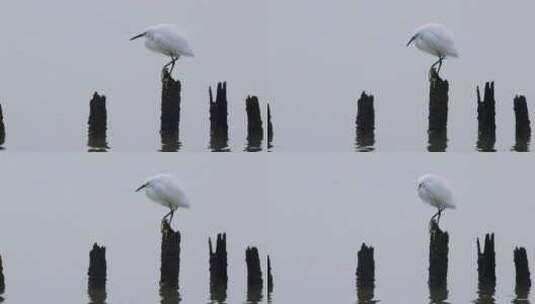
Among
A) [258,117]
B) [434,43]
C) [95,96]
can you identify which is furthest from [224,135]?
[434,43]

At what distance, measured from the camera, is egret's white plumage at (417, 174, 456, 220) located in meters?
12.2

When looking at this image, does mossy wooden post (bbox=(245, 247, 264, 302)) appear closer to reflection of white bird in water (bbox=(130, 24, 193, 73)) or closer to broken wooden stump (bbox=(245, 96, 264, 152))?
broken wooden stump (bbox=(245, 96, 264, 152))

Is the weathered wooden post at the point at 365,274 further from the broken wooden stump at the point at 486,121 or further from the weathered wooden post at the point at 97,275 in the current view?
the weathered wooden post at the point at 97,275

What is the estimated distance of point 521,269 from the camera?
40.1ft

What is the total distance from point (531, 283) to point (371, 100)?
2.00m

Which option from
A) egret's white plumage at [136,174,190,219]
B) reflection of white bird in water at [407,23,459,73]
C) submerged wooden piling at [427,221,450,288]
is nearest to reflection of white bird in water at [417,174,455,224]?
submerged wooden piling at [427,221,450,288]

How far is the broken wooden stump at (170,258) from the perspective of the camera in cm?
1188

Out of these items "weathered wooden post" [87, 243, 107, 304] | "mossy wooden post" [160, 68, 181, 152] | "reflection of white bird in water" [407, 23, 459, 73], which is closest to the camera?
"weathered wooden post" [87, 243, 107, 304]

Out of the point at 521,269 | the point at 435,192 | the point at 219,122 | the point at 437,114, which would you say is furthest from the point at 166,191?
the point at 521,269

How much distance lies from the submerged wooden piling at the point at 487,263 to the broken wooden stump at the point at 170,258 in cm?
246

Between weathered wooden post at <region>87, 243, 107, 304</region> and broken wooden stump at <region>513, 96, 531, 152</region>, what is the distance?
356cm

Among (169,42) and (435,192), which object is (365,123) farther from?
(169,42)

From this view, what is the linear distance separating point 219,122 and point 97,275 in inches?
62.9

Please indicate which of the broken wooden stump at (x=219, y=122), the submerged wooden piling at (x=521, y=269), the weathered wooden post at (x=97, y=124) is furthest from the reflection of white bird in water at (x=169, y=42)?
the submerged wooden piling at (x=521, y=269)
